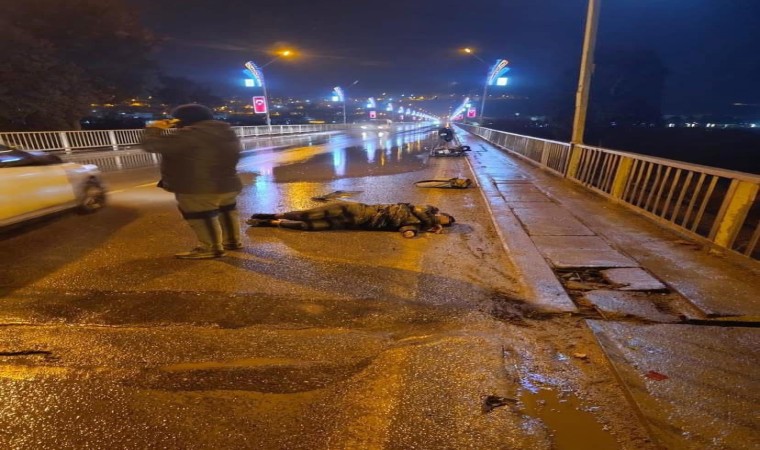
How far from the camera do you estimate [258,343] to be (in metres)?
3.03

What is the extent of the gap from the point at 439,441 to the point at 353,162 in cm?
1449

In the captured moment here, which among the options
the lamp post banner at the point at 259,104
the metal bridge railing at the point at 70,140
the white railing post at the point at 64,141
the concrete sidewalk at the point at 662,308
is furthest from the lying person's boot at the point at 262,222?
the lamp post banner at the point at 259,104

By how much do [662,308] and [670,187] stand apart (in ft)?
18.5

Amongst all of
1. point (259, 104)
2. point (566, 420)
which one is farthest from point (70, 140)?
point (566, 420)

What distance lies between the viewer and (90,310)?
3.56 meters

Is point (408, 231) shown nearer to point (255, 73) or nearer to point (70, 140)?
point (70, 140)

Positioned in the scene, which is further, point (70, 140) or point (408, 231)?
point (70, 140)

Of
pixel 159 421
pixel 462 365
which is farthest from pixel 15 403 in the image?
pixel 462 365

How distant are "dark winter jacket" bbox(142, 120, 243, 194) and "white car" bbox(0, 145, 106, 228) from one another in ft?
Answer: 8.46

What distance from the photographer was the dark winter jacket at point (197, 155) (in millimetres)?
4219

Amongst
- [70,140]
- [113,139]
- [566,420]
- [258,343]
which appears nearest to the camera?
[566,420]

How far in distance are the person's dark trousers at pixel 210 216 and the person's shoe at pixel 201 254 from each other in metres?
0.03

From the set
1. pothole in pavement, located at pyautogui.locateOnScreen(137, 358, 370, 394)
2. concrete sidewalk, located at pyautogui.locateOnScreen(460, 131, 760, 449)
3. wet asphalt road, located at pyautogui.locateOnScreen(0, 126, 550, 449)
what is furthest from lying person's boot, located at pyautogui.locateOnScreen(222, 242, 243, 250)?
concrete sidewalk, located at pyautogui.locateOnScreen(460, 131, 760, 449)

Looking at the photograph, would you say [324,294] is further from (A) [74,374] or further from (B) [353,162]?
(B) [353,162]
